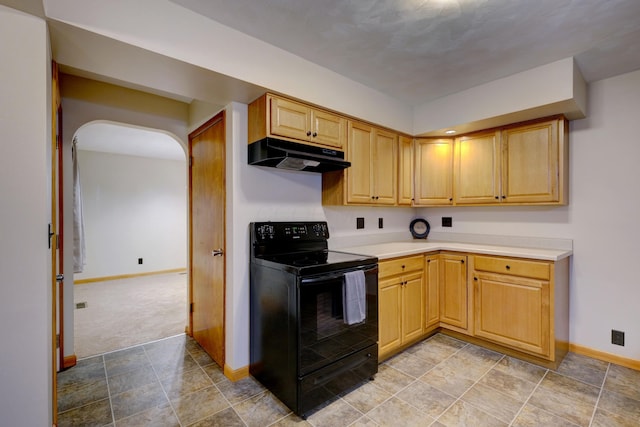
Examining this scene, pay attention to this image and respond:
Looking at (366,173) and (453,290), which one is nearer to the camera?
(366,173)

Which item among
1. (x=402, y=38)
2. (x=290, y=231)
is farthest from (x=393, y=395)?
(x=402, y=38)

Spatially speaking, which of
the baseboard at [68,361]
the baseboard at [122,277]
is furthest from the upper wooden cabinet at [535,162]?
the baseboard at [122,277]

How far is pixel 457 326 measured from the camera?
9.50ft

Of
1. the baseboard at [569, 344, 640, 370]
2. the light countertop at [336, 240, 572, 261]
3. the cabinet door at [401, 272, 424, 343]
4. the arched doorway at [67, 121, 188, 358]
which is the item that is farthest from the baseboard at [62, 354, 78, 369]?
the baseboard at [569, 344, 640, 370]

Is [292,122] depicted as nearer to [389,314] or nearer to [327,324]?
[327,324]

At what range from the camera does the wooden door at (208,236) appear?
8.02 ft

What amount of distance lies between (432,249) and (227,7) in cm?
252

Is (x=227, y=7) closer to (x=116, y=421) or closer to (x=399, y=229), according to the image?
(x=116, y=421)

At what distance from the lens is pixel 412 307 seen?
2727 mm

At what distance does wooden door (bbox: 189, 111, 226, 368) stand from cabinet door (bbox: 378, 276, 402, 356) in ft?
4.17

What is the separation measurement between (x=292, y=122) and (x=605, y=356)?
10.7 feet

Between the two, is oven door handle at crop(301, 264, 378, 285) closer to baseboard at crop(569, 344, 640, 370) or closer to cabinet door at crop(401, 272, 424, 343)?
cabinet door at crop(401, 272, 424, 343)

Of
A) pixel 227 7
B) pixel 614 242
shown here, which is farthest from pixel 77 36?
pixel 614 242

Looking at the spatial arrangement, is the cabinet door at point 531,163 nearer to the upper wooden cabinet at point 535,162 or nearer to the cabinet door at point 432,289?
the upper wooden cabinet at point 535,162
